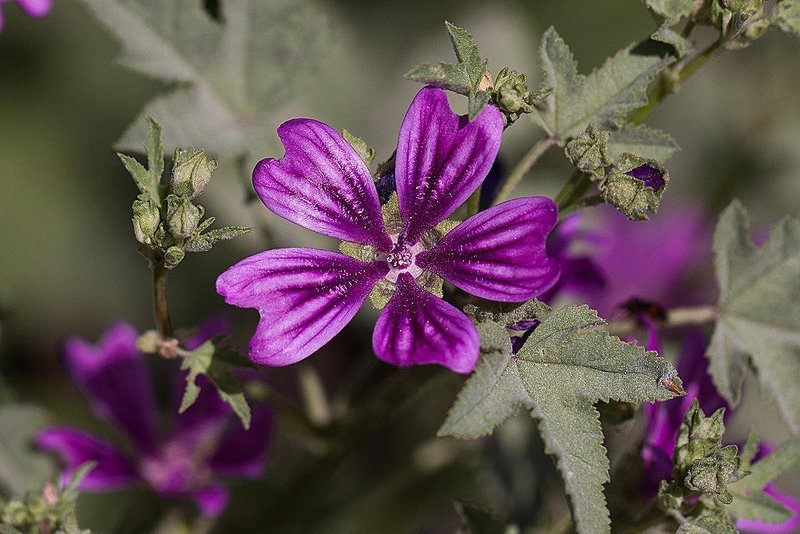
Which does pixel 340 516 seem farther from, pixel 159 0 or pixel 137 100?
pixel 137 100

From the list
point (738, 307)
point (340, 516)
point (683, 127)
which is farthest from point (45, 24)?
point (738, 307)

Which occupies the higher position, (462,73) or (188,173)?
(188,173)

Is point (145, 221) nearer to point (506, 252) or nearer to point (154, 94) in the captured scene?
point (506, 252)

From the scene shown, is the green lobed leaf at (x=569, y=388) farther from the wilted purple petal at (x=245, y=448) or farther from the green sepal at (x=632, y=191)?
the wilted purple petal at (x=245, y=448)

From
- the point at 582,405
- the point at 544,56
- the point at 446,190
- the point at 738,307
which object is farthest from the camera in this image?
the point at 738,307

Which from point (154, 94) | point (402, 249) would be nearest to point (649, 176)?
point (402, 249)

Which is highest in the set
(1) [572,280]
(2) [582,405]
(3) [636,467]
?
(2) [582,405]

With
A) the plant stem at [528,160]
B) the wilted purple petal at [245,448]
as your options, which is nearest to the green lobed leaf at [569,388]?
the plant stem at [528,160]
